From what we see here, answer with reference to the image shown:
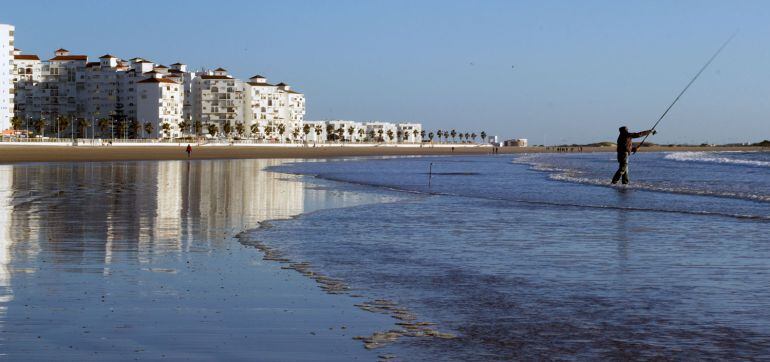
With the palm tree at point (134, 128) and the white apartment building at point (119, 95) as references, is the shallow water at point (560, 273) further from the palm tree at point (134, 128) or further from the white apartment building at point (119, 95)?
the white apartment building at point (119, 95)

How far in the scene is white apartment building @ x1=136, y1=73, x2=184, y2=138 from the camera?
16250 cm

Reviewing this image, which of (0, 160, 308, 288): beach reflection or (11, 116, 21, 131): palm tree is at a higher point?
(11, 116, 21, 131): palm tree

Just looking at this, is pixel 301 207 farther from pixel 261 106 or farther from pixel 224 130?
pixel 261 106

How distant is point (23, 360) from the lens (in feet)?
17.7

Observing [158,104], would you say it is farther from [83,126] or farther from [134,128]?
[83,126]

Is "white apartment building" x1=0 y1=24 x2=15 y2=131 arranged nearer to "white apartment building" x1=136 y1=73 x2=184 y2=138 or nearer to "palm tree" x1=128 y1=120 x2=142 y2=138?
"palm tree" x1=128 y1=120 x2=142 y2=138

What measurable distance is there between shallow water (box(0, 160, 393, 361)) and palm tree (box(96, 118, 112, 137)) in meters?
149

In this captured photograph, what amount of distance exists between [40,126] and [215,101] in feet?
129

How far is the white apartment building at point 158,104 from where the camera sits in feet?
533

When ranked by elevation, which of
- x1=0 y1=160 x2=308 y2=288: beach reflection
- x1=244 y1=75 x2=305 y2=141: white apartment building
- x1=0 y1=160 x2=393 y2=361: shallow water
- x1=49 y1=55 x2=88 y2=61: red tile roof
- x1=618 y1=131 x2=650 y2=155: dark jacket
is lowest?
x1=0 y1=160 x2=308 y2=288: beach reflection

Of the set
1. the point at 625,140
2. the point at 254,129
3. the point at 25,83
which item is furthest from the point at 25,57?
the point at 625,140

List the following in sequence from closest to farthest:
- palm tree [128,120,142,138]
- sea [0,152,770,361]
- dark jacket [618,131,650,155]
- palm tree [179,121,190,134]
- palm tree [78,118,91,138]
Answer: sea [0,152,770,361]
dark jacket [618,131,650,155]
palm tree [78,118,91,138]
palm tree [128,120,142,138]
palm tree [179,121,190,134]

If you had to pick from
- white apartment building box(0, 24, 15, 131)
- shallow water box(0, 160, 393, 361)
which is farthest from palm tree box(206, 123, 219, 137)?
shallow water box(0, 160, 393, 361)

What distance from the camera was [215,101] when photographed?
592 feet
